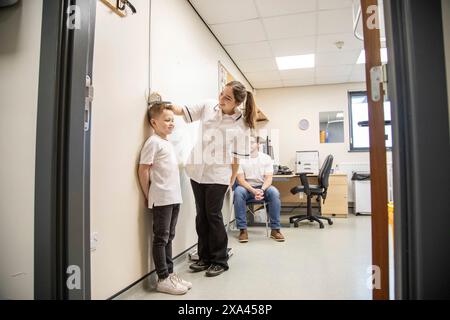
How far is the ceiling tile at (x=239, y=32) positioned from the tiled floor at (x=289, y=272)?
7.75 feet

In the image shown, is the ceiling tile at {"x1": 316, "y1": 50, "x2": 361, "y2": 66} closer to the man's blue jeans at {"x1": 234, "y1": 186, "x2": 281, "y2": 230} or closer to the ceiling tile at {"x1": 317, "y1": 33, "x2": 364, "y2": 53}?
the ceiling tile at {"x1": 317, "y1": 33, "x2": 364, "y2": 53}

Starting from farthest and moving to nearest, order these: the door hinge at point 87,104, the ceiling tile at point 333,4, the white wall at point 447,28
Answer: the ceiling tile at point 333,4 < the door hinge at point 87,104 < the white wall at point 447,28

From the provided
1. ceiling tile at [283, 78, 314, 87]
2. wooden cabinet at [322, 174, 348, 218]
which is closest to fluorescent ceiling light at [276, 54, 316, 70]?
ceiling tile at [283, 78, 314, 87]

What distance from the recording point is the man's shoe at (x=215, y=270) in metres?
1.88

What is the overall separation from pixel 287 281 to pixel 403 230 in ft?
3.78

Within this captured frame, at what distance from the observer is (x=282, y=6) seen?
261cm

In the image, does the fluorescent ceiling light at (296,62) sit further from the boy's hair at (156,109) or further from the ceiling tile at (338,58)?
the boy's hair at (156,109)

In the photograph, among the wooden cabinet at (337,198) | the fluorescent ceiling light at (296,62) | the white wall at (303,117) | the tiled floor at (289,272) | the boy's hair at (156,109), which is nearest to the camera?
the tiled floor at (289,272)

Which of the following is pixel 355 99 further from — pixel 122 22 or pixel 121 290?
pixel 121 290

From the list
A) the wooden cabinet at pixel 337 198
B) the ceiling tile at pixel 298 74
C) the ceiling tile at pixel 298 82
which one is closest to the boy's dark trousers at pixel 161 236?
the wooden cabinet at pixel 337 198

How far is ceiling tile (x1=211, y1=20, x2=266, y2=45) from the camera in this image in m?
2.96

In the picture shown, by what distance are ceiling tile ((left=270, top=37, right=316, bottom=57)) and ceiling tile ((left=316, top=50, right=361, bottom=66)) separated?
1.00ft

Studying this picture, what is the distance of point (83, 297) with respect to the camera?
95cm
